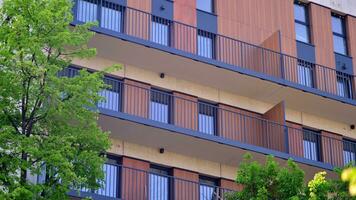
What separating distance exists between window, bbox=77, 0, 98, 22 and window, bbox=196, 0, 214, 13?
4350 mm

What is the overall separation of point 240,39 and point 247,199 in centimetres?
960

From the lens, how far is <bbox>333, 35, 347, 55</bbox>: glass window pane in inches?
1350

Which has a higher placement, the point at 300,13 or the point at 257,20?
the point at 300,13

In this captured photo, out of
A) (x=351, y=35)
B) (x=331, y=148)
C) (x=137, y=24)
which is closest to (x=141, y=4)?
(x=137, y=24)

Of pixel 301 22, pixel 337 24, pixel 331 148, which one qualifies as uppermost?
pixel 337 24

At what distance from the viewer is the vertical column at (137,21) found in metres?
29.0

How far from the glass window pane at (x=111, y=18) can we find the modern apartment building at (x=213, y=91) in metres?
0.04

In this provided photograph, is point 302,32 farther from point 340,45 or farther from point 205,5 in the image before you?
point 205,5

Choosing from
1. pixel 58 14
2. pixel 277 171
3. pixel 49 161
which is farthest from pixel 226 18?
pixel 49 161

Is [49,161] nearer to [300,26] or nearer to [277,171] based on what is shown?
[277,171]

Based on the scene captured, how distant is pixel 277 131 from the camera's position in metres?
30.3

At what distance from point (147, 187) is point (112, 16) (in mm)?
6194

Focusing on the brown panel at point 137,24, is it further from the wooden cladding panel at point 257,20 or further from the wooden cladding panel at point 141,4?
the wooden cladding panel at point 257,20

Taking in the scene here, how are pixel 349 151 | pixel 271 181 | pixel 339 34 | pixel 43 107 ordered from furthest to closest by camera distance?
1. pixel 339 34
2. pixel 349 151
3. pixel 271 181
4. pixel 43 107
